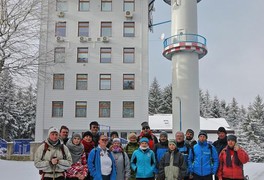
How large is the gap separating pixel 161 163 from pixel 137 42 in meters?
21.3

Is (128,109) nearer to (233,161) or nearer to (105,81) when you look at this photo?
(105,81)

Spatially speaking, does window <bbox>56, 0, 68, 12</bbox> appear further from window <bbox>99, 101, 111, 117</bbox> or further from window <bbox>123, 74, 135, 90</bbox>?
window <bbox>99, 101, 111, 117</bbox>

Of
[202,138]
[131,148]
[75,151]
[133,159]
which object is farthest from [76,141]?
[202,138]

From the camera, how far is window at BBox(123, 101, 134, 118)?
26.9m

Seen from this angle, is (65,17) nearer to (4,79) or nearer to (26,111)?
(4,79)

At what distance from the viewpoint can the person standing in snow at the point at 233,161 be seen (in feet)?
22.8

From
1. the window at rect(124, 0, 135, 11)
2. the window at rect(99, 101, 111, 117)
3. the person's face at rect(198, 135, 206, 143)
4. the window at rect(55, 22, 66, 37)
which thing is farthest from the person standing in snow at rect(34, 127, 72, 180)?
the window at rect(124, 0, 135, 11)

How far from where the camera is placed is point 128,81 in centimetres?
2741

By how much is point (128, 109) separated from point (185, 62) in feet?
21.0

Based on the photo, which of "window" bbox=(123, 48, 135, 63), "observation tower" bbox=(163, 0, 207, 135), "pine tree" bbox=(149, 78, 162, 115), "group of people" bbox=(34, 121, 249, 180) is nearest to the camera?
Result: "group of people" bbox=(34, 121, 249, 180)

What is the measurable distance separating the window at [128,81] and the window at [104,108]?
1.94m

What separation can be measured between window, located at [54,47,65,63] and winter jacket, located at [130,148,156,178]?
70.3 feet

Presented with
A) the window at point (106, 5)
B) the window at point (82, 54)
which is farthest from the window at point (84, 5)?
the window at point (82, 54)

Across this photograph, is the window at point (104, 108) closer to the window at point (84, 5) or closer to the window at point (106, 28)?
the window at point (106, 28)
